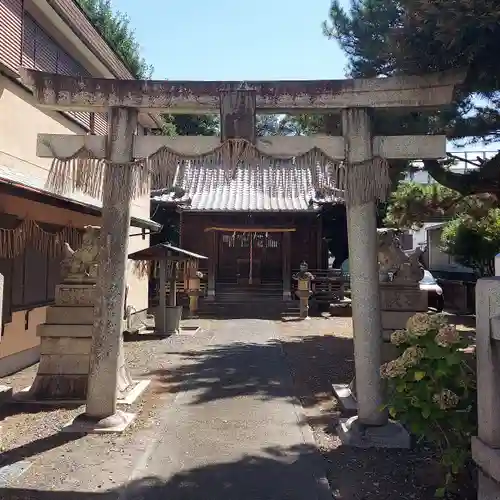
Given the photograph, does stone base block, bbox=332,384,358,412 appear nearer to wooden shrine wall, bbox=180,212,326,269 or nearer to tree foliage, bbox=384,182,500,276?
tree foliage, bbox=384,182,500,276

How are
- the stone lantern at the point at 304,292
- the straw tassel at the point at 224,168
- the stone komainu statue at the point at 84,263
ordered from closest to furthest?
1. the straw tassel at the point at 224,168
2. the stone komainu statue at the point at 84,263
3. the stone lantern at the point at 304,292

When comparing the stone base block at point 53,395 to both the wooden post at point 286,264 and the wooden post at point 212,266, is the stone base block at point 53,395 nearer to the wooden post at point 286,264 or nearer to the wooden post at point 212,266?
the wooden post at point 212,266

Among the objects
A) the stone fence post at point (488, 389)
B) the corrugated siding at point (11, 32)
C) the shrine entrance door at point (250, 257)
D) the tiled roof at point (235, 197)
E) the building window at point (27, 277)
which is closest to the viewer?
the stone fence post at point (488, 389)

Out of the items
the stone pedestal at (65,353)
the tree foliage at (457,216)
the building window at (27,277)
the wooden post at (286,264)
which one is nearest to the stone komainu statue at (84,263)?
the stone pedestal at (65,353)

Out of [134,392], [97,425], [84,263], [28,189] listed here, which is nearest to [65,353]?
[134,392]

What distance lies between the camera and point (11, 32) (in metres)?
8.25

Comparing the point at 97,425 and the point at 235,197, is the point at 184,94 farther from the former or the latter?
the point at 235,197

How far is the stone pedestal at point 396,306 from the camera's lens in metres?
6.96

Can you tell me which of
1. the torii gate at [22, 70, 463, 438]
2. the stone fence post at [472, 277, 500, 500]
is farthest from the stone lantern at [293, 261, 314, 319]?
the stone fence post at [472, 277, 500, 500]

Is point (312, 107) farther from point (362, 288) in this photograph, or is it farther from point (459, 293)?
point (459, 293)

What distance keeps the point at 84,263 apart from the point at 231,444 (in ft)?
11.7

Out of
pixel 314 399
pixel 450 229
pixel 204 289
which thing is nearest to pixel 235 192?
pixel 204 289

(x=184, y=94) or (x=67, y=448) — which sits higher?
(x=184, y=94)

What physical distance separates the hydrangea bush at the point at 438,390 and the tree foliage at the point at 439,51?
3547 mm
